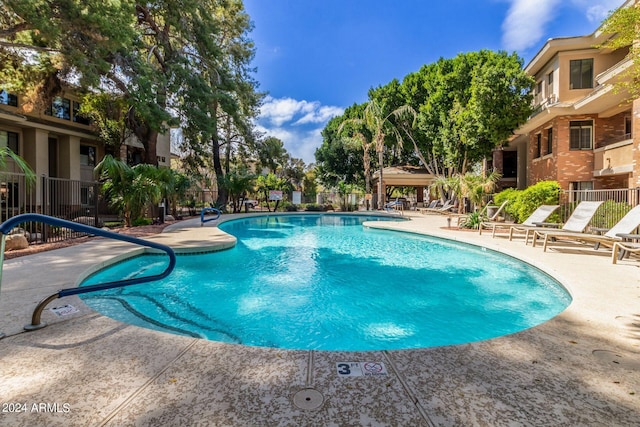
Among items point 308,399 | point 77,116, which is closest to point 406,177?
point 77,116

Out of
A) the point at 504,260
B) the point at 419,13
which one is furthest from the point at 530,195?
the point at 419,13

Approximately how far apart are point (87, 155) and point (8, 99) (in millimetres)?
4941

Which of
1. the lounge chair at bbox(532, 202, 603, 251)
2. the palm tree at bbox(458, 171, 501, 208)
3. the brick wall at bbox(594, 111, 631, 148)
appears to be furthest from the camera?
the palm tree at bbox(458, 171, 501, 208)

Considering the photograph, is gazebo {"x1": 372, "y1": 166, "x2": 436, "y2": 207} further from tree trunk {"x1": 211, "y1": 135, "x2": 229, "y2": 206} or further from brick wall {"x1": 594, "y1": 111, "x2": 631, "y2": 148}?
brick wall {"x1": 594, "y1": 111, "x2": 631, "y2": 148}

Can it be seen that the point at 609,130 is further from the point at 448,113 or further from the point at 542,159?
the point at 448,113

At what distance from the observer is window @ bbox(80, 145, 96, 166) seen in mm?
20047

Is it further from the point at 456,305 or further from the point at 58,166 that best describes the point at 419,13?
the point at 58,166

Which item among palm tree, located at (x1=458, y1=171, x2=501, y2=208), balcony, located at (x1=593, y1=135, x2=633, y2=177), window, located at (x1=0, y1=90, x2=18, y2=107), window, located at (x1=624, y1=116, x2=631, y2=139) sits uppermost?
window, located at (x1=0, y1=90, x2=18, y2=107)

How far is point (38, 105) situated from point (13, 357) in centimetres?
1785

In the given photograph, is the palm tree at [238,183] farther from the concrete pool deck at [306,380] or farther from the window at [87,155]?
the concrete pool deck at [306,380]

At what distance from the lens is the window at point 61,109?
17.5 m

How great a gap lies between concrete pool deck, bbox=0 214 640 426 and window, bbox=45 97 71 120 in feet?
64.1

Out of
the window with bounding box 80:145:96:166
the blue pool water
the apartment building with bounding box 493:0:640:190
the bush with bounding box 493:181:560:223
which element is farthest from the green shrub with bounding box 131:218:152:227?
the apartment building with bounding box 493:0:640:190

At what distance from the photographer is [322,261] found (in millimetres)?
8328
